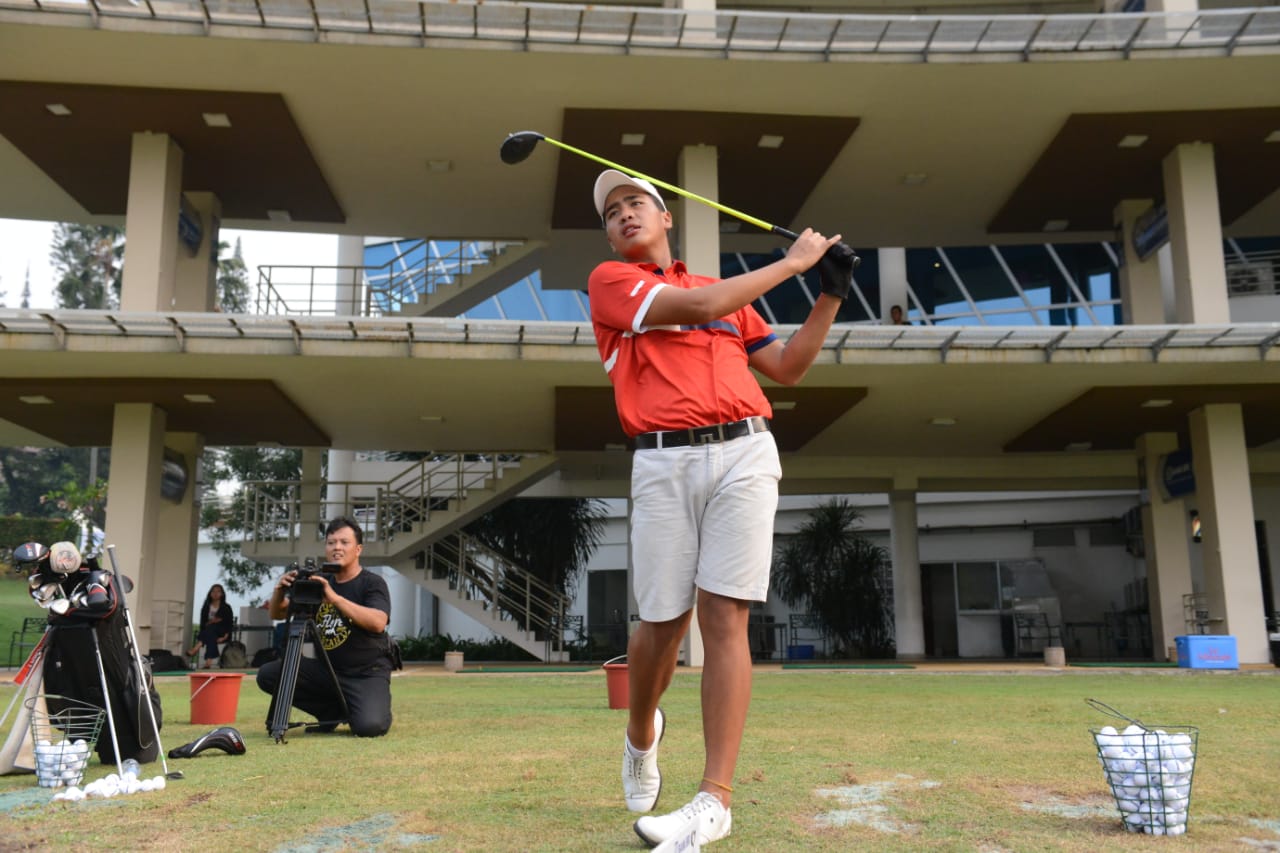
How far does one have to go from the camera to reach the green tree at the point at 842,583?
25391 mm

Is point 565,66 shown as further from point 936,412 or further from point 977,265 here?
point 977,265

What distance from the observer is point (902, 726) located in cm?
639

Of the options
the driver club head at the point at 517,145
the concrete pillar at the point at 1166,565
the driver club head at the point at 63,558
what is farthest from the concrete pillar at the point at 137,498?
the concrete pillar at the point at 1166,565

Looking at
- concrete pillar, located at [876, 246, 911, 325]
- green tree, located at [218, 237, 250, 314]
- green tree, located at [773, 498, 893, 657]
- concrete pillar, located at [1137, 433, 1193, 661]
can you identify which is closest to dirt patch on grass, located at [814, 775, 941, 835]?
concrete pillar, located at [1137, 433, 1193, 661]

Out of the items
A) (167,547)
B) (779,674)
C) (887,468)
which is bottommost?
(779,674)

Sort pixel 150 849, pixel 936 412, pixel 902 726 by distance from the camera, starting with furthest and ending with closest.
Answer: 1. pixel 936 412
2. pixel 902 726
3. pixel 150 849

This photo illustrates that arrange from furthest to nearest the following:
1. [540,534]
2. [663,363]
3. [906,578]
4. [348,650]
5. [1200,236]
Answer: [540,534] → [906,578] → [1200,236] → [348,650] → [663,363]

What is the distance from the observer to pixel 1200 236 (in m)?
16.2

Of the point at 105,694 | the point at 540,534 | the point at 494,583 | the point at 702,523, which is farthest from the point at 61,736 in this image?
the point at 540,534

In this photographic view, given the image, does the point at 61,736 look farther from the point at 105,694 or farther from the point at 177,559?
the point at 177,559

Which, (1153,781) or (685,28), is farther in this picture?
(685,28)

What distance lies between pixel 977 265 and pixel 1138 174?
21.7 feet

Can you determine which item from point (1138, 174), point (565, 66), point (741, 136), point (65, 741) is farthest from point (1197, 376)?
point (65, 741)

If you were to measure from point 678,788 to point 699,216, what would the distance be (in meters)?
13.2
